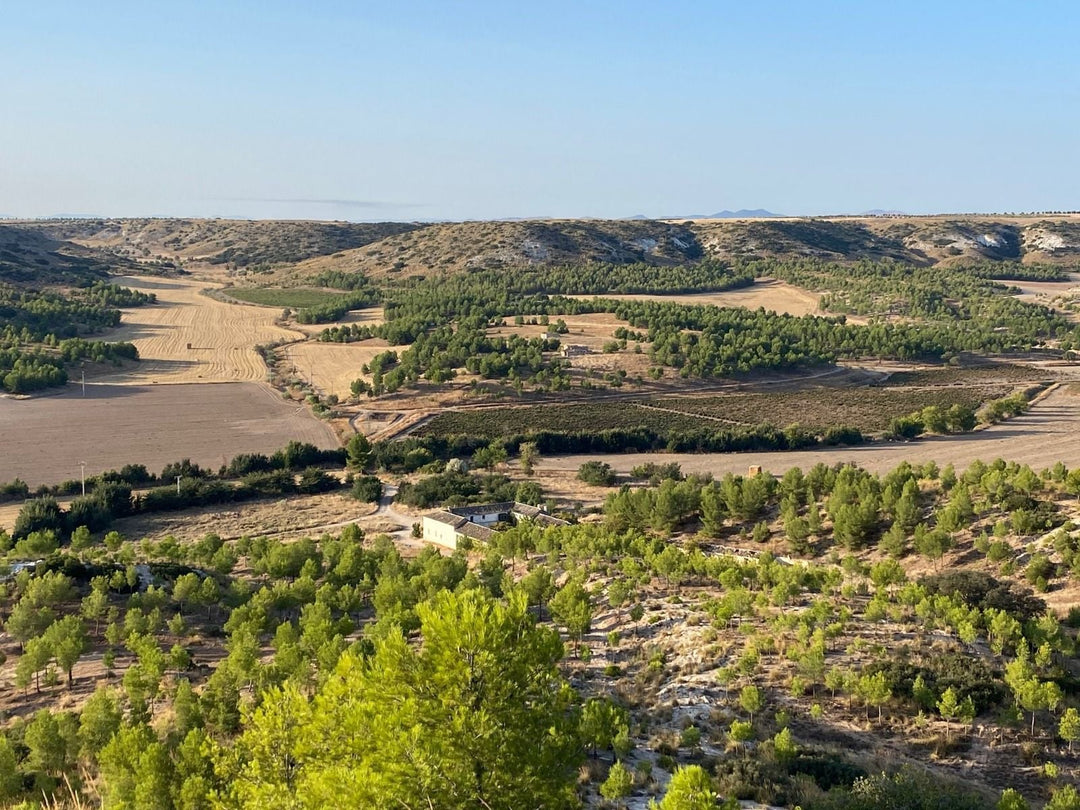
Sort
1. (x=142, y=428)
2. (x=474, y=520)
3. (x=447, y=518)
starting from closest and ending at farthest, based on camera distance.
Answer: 1. (x=447, y=518)
2. (x=474, y=520)
3. (x=142, y=428)

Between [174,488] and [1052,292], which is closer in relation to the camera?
[174,488]

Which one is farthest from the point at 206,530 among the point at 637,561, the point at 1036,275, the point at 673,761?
the point at 1036,275

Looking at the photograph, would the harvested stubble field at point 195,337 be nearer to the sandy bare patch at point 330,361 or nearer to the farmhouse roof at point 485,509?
the sandy bare patch at point 330,361

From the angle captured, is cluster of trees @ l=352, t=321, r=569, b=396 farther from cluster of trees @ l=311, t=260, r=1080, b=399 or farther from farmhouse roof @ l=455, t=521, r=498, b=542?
farmhouse roof @ l=455, t=521, r=498, b=542

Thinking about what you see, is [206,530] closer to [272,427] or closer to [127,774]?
[272,427]

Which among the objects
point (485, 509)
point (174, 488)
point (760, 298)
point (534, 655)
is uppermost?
point (760, 298)

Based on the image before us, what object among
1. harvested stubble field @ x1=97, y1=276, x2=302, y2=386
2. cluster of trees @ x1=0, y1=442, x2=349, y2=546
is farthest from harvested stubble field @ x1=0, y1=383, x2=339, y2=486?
harvested stubble field @ x1=97, y1=276, x2=302, y2=386

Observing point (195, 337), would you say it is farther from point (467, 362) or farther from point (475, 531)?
point (475, 531)

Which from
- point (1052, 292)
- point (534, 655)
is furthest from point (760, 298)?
point (534, 655)
